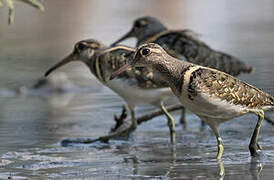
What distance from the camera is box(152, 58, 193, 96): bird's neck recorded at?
7.37 metres

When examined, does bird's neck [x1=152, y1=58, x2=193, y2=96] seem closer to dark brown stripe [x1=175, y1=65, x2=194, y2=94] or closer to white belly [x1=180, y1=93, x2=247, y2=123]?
dark brown stripe [x1=175, y1=65, x2=194, y2=94]

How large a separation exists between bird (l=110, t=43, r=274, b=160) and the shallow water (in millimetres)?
447

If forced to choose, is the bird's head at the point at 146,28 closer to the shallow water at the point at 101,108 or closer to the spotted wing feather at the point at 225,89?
the shallow water at the point at 101,108

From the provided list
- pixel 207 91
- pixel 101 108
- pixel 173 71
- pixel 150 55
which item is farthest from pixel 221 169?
pixel 101 108

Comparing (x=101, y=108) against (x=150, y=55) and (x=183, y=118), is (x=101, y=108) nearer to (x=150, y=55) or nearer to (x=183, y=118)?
(x=183, y=118)

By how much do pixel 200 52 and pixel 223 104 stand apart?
8.39ft

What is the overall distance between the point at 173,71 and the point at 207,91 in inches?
16.6

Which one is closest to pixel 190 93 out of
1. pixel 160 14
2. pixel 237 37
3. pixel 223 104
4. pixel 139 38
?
pixel 223 104

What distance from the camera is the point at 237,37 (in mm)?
15859

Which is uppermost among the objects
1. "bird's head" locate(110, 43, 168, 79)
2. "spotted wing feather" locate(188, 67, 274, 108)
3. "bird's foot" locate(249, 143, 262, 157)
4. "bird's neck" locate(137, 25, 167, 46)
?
"bird's head" locate(110, 43, 168, 79)

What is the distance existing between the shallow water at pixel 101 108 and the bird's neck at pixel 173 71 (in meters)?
0.74

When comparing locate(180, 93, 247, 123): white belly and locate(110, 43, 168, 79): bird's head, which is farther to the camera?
locate(110, 43, 168, 79): bird's head

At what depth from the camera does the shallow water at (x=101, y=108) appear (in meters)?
7.36

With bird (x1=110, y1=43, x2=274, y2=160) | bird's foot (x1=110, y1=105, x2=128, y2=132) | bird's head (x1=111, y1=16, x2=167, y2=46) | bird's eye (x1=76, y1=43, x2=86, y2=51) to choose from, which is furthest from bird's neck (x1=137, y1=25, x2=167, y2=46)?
bird (x1=110, y1=43, x2=274, y2=160)
